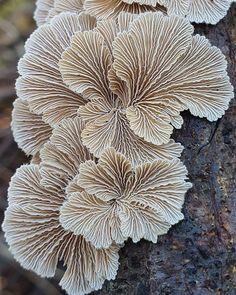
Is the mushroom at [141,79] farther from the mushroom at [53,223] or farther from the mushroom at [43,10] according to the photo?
the mushroom at [43,10]

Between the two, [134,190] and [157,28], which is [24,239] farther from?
[157,28]

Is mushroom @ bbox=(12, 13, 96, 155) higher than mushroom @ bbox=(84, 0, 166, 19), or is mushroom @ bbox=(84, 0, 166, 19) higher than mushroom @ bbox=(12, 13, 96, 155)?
mushroom @ bbox=(84, 0, 166, 19)

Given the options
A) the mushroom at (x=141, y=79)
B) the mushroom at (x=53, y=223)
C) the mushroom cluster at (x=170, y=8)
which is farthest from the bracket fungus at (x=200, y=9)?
the mushroom at (x=53, y=223)

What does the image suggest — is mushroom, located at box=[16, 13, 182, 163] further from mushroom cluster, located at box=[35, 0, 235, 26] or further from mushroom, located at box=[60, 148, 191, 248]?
mushroom, located at box=[60, 148, 191, 248]

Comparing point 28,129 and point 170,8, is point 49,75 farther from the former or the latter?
point 170,8

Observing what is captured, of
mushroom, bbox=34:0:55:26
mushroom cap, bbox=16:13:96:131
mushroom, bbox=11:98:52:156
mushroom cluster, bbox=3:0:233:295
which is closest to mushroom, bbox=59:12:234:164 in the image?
mushroom cluster, bbox=3:0:233:295

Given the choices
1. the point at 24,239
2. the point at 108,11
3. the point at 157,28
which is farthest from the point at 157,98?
the point at 24,239

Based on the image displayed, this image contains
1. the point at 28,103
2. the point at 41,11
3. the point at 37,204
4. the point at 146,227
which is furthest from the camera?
the point at 41,11
